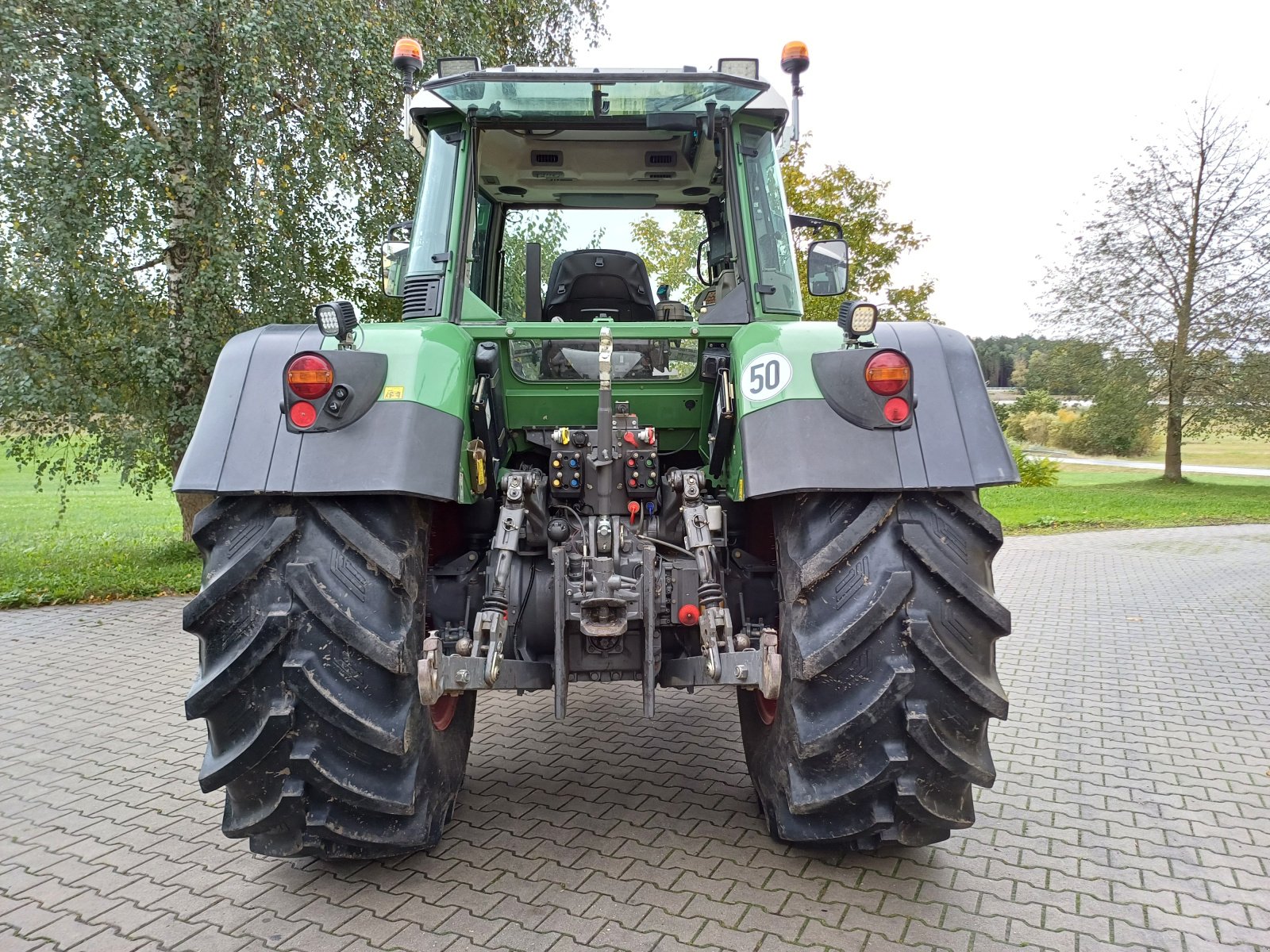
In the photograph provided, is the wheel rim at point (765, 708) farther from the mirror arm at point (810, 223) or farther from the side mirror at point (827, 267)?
the mirror arm at point (810, 223)

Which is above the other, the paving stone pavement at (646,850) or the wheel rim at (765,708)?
the wheel rim at (765,708)

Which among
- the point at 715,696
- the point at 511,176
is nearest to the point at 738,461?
the point at 511,176

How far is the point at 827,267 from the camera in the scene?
4.20m

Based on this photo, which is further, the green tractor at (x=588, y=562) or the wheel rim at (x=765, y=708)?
the wheel rim at (x=765, y=708)

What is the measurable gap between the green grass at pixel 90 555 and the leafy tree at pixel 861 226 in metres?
11.4

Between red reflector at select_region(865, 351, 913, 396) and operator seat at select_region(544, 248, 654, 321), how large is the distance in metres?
1.99

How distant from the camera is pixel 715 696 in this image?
534 cm

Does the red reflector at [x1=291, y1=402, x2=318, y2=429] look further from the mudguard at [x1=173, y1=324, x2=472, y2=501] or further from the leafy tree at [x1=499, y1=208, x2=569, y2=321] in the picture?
the leafy tree at [x1=499, y1=208, x2=569, y2=321]

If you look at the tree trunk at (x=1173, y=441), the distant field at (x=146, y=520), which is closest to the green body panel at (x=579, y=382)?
the distant field at (x=146, y=520)

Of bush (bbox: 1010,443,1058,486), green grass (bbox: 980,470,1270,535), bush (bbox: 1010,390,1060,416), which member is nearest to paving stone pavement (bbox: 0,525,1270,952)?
green grass (bbox: 980,470,1270,535)

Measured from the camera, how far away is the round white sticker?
2.93m

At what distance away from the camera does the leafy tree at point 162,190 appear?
7.84 metres

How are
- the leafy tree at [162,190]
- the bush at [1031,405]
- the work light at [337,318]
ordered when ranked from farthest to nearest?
1. the bush at [1031,405]
2. the leafy tree at [162,190]
3. the work light at [337,318]

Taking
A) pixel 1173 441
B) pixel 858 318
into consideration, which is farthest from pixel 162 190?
pixel 1173 441
